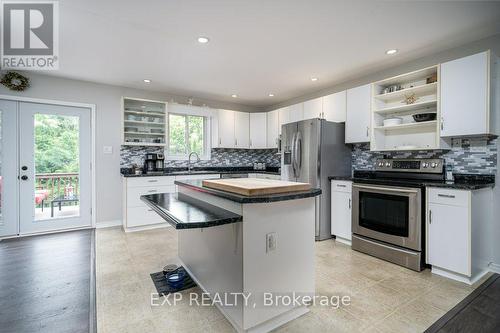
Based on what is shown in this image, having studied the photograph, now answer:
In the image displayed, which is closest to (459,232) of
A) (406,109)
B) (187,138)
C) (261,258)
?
(406,109)

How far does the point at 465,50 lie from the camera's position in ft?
9.32

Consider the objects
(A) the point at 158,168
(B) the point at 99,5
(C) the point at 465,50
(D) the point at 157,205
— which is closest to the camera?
(D) the point at 157,205

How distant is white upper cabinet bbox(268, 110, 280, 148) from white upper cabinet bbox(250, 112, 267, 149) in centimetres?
11

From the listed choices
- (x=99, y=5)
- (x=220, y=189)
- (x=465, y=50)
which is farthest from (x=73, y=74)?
(x=465, y=50)

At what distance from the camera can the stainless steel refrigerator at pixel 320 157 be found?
3.65m

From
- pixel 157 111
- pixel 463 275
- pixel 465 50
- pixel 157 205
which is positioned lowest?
pixel 463 275

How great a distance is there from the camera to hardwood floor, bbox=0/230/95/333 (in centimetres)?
181

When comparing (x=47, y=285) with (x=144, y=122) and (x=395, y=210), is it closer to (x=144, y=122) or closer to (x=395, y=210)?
(x=144, y=122)

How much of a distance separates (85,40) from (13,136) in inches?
87.5

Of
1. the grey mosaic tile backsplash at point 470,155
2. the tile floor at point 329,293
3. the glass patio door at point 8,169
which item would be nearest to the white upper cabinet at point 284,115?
the grey mosaic tile backsplash at point 470,155

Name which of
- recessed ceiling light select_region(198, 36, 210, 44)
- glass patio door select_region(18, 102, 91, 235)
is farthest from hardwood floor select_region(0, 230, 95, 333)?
recessed ceiling light select_region(198, 36, 210, 44)

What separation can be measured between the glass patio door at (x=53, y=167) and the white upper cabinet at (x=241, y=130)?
9.08 feet

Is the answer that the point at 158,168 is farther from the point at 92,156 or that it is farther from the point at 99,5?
the point at 99,5

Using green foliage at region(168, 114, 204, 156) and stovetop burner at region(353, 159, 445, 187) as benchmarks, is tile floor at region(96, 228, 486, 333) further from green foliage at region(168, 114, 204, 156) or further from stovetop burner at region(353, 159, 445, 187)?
green foliage at region(168, 114, 204, 156)
